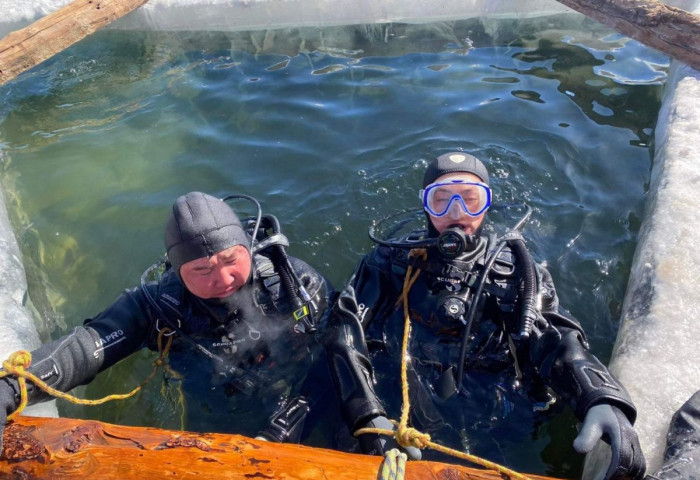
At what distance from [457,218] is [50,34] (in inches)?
208

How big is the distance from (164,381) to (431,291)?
1794 mm

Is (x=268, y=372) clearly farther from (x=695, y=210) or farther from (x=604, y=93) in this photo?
(x=604, y=93)

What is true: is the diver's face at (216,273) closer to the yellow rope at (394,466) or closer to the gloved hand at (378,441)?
the gloved hand at (378,441)

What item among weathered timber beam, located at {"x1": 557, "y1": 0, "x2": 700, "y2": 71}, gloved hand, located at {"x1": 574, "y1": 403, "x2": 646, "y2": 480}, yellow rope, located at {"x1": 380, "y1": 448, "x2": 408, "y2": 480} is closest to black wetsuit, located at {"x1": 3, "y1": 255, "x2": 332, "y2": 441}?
yellow rope, located at {"x1": 380, "y1": 448, "x2": 408, "y2": 480}

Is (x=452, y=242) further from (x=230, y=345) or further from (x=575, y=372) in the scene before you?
(x=230, y=345)

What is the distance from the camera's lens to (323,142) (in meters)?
5.90

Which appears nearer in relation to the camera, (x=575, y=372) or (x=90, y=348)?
(x=575, y=372)

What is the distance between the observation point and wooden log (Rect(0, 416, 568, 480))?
2.08 m

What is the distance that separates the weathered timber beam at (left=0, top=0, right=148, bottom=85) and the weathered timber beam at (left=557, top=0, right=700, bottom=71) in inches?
222

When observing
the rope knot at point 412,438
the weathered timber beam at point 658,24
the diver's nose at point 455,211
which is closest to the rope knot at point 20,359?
the rope knot at point 412,438

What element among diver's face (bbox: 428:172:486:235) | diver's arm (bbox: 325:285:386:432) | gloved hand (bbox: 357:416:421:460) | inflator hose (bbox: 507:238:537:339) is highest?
diver's face (bbox: 428:172:486:235)

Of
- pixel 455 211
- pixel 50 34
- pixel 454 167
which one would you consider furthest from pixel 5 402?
pixel 50 34

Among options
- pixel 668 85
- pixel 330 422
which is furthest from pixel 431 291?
pixel 668 85

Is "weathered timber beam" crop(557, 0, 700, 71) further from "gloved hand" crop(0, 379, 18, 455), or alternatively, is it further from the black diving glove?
"gloved hand" crop(0, 379, 18, 455)
